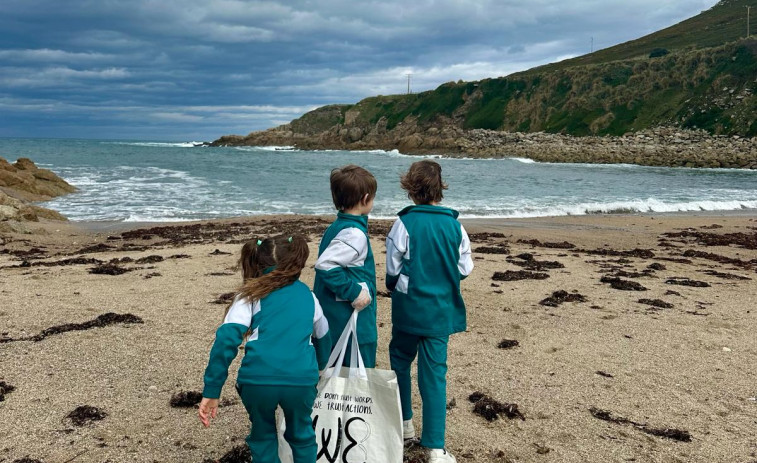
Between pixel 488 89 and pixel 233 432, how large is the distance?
103 m

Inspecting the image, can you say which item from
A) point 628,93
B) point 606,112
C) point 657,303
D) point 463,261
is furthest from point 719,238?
point 628,93

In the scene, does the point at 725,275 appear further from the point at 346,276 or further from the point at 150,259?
the point at 150,259

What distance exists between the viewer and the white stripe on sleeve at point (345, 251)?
309 centimetres

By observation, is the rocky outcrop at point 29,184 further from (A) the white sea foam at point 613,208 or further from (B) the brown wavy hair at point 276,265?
(B) the brown wavy hair at point 276,265

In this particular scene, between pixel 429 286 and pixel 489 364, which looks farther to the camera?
pixel 489 364

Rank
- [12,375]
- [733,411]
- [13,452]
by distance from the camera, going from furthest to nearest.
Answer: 1. [12,375]
2. [733,411]
3. [13,452]

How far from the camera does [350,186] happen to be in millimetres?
3191

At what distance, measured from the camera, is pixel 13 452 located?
346 centimetres

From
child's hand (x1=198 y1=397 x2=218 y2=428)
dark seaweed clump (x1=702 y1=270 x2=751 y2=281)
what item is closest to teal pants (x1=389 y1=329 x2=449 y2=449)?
child's hand (x1=198 y1=397 x2=218 y2=428)

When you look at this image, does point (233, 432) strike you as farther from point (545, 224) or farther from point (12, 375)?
point (545, 224)

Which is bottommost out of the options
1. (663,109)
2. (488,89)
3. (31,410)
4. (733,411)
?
(733,411)

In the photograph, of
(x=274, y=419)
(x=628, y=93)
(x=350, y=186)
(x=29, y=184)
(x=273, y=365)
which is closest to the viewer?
(x=273, y=365)

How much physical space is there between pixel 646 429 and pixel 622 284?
16.0 feet

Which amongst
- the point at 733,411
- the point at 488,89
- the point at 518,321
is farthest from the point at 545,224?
the point at 488,89
